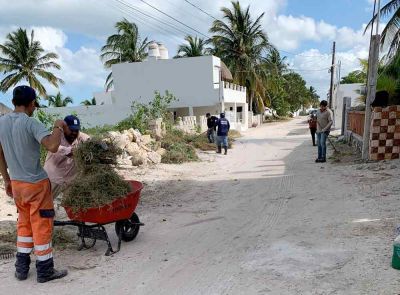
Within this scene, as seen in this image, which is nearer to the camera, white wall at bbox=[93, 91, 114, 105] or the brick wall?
the brick wall

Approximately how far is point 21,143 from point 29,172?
32 cm

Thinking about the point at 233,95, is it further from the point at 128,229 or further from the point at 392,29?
the point at 128,229

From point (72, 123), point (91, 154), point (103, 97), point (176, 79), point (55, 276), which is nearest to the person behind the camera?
point (55, 276)

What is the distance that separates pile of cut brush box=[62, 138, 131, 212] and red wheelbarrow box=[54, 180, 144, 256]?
91mm

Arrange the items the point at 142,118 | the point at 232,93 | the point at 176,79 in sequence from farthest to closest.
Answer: the point at 232,93, the point at 176,79, the point at 142,118

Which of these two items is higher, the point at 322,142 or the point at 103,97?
the point at 103,97

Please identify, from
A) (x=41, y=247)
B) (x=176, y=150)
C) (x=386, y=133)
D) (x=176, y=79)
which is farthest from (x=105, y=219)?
(x=176, y=79)

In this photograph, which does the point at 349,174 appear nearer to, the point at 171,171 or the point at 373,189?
the point at 373,189

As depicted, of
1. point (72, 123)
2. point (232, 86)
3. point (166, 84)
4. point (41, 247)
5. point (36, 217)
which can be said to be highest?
point (166, 84)

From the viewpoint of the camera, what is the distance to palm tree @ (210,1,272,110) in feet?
125

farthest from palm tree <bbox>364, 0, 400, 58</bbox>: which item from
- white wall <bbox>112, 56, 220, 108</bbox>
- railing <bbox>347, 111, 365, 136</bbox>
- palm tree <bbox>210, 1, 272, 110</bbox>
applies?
palm tree <bbox>210, 1, 272, 110</bbox>

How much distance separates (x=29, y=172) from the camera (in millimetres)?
4395

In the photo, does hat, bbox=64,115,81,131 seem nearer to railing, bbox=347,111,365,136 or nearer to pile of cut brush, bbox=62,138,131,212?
pile of cut brush, bbox=62,138,131,212

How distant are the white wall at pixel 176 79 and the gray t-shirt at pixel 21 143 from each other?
80.3ft
